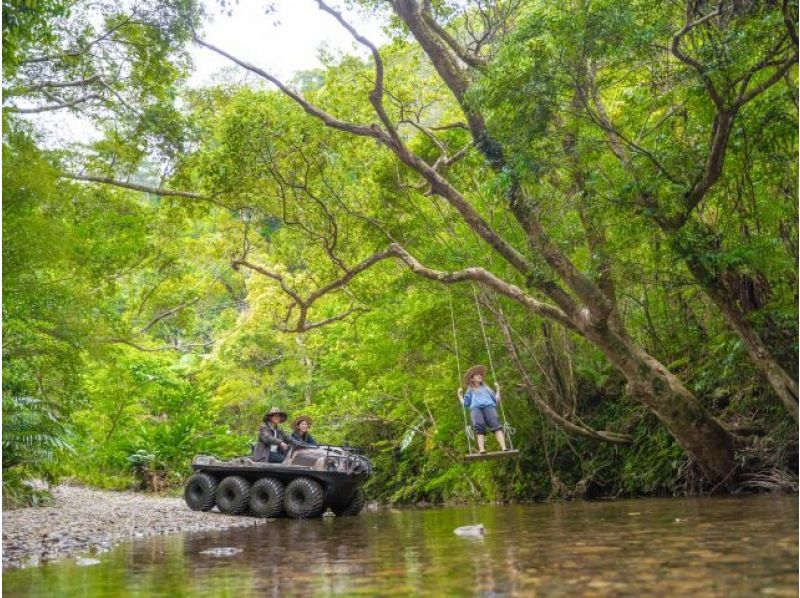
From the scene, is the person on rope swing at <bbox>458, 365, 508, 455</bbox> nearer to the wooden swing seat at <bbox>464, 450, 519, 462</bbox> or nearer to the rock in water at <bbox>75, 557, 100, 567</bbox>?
the wooden swing seat at <bbox>464, 450, 519, 462</bbox>

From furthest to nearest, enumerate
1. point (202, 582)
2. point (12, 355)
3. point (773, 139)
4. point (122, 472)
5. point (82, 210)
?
point (122, 472) → point (82, 210) → point (12, 355) → point (773, 139) → point (202, 582)

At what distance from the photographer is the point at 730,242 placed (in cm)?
1141

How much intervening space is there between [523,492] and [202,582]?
12.1 m

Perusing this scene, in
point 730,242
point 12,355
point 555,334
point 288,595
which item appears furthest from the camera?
point 555,334

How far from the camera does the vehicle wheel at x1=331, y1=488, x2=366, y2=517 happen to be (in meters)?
13.5

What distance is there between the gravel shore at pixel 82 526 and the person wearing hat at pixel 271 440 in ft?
3.86

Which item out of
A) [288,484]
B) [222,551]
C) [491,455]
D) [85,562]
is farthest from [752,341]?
[85,562]

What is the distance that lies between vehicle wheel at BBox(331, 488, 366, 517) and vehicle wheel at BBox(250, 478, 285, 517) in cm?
87

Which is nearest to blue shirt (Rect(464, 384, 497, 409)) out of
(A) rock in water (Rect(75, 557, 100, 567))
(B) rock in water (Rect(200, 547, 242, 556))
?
(B) rock in water (Rect(200, 547, 242, 556))

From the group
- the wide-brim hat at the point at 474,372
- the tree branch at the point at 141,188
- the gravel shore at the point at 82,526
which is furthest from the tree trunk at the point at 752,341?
the tree branch at the point at 141,188

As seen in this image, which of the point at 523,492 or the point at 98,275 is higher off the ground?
the point at 98,275

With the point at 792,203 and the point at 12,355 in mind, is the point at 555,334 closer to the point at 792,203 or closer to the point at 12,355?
the point at 792,203

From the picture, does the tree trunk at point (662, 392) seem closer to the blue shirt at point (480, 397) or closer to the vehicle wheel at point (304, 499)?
the blue shirt at point (480, 397)

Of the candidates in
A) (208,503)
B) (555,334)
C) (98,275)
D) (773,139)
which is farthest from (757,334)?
(98,275)
